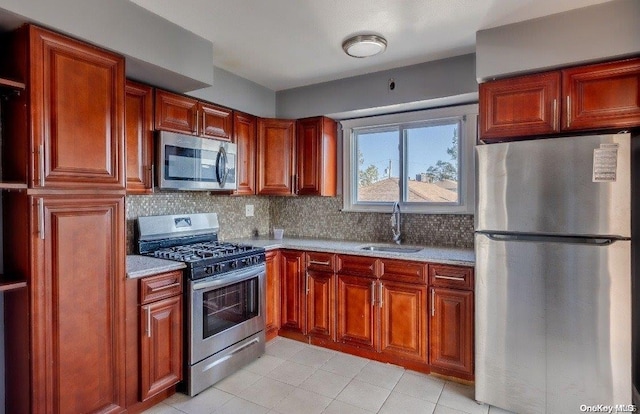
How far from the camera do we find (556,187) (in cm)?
203

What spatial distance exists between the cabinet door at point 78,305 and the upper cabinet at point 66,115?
5.8 inches

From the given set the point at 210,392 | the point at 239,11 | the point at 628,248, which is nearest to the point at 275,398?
the point at 210,392

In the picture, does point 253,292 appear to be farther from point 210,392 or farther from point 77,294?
point 77,294

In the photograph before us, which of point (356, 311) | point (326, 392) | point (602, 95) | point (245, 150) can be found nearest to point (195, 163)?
point (245, 150)

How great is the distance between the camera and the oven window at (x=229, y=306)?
2498 mm

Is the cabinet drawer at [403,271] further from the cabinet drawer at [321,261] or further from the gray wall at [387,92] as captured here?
the gray wall at [387,92]

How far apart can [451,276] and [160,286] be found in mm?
2010

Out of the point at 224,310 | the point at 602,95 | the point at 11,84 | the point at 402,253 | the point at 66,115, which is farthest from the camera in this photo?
the point at 402,253

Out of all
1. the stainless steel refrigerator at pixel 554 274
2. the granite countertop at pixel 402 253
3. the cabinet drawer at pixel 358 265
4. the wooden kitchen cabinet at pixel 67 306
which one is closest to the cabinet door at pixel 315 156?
the granite countertop at pixel 402 253

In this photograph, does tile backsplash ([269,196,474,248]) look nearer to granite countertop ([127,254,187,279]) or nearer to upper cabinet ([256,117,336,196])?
upper cabinet ([256,117,336,196])

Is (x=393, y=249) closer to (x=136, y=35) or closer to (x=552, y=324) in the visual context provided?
(x=552, y=324)

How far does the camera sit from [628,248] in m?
1.88

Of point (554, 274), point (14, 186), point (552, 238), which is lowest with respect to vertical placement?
point (554, 274)

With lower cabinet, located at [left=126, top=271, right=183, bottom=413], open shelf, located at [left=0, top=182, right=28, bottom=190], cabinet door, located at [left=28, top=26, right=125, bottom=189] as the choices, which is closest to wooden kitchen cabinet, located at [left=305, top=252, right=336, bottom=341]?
lower cabinet, located at [left=126, top=271, right=183, bottom=413]
